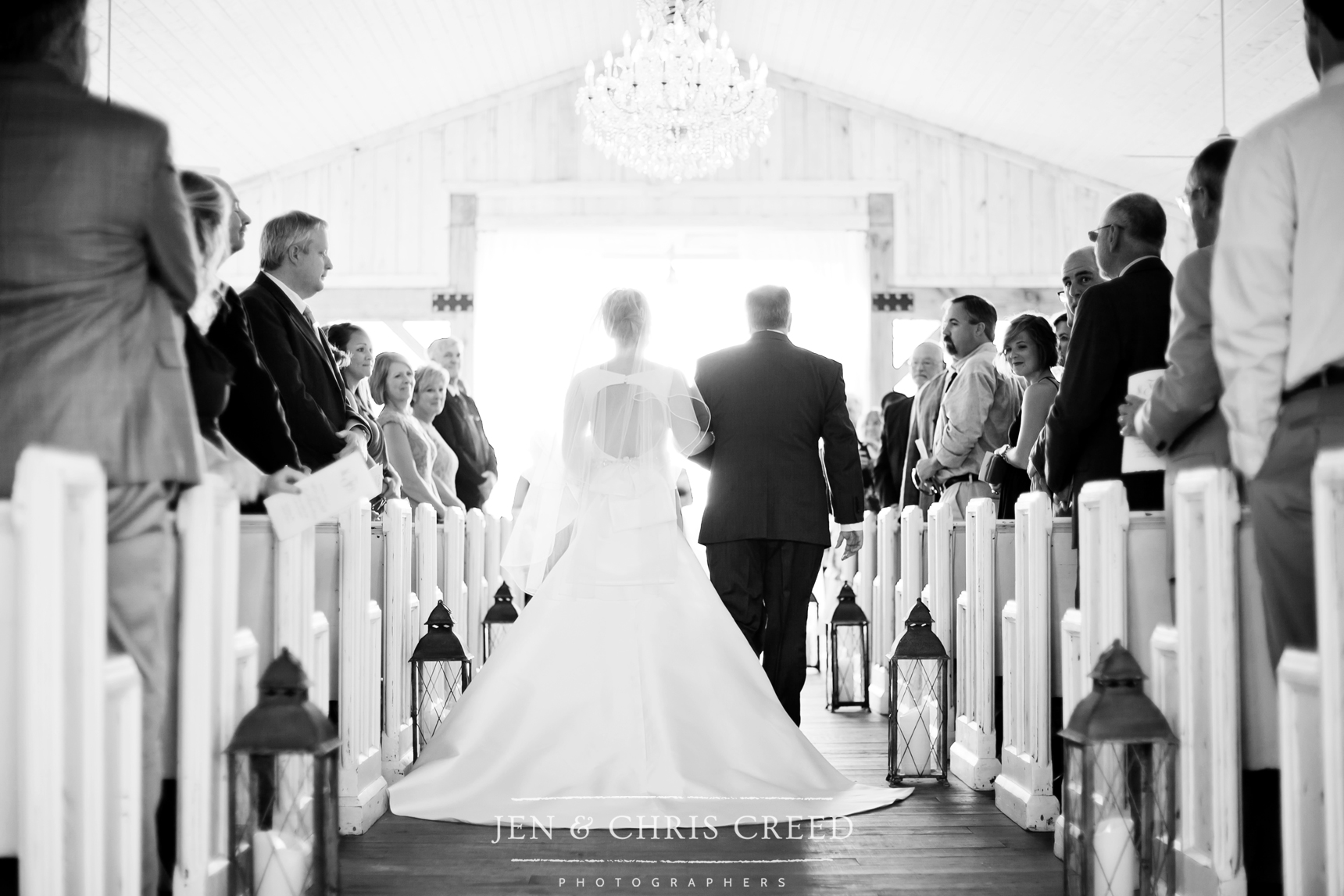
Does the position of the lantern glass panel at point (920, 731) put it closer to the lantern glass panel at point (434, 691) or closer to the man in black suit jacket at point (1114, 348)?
the man in black suit jacket at point (1114, 348)

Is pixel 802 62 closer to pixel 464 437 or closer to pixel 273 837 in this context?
pixel 464 437

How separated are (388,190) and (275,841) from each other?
855cm

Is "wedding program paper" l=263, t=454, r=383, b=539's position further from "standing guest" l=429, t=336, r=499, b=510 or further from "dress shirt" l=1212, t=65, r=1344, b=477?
"standing guest" l=429, t=336, r=499, b=510

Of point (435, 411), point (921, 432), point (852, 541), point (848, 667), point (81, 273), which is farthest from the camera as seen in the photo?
point (435, 411)

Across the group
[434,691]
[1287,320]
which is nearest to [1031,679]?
[1287,320]

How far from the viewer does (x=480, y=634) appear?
5617 mm

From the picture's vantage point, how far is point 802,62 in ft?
32.7

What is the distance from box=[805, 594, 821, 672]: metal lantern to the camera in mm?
7227

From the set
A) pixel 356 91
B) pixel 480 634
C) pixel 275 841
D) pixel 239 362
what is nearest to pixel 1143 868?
pixel 275 841

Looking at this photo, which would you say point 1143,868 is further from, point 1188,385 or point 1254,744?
point 1188,385

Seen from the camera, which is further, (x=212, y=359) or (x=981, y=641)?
(x=981, y=641)

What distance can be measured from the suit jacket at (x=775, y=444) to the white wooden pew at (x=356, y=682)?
1322 millimetres

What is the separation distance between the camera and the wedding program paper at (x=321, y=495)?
8.22 feet

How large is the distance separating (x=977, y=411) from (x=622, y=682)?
5.82 feet
